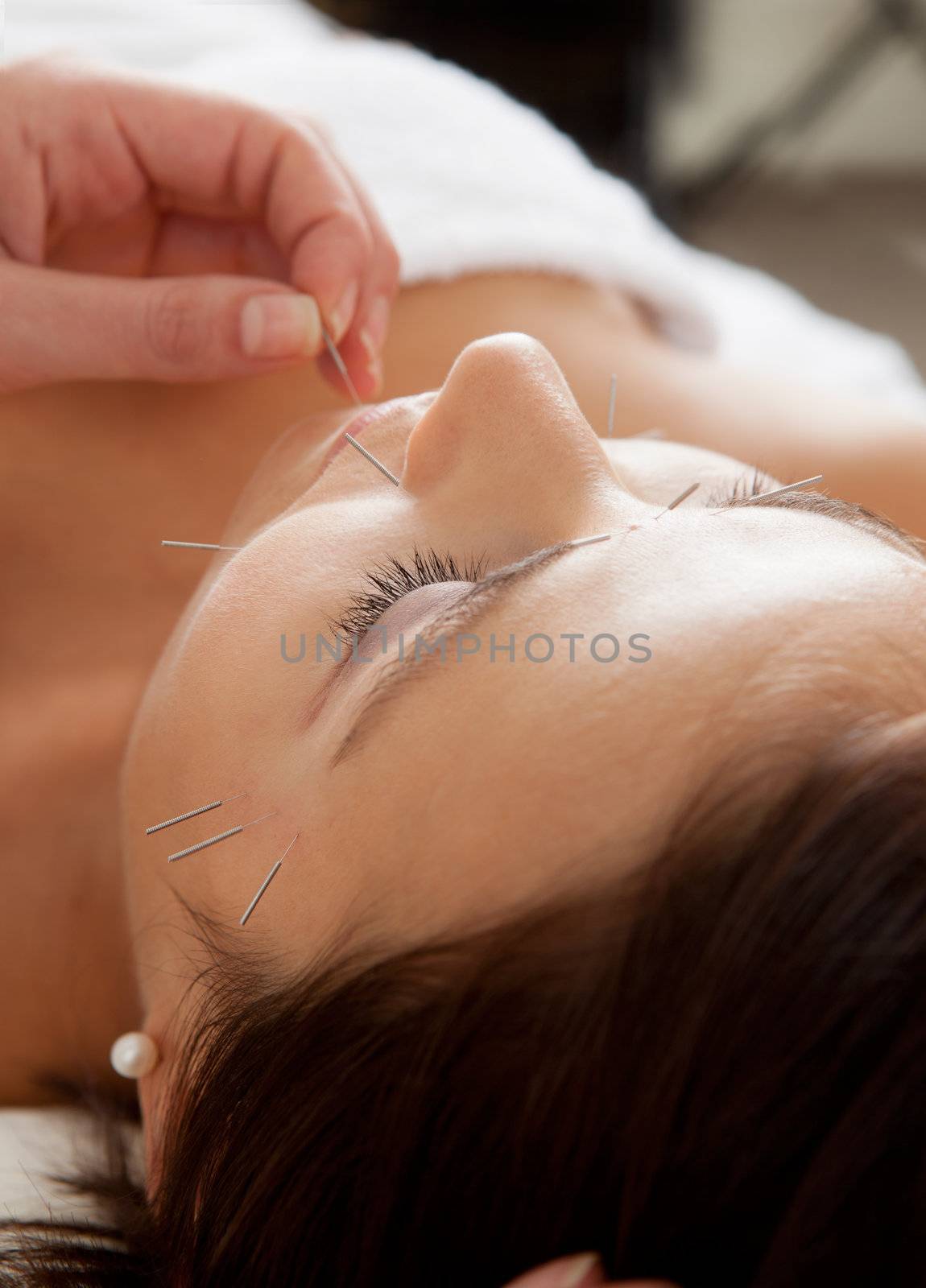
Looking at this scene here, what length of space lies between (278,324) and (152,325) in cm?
12

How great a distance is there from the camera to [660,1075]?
1.95 ft

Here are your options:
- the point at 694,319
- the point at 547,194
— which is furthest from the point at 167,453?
the point at 694,319

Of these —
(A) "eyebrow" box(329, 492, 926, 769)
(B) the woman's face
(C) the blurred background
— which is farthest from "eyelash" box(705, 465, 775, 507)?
(C) the blurred background

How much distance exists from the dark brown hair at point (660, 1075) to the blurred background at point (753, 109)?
2001 millimetres

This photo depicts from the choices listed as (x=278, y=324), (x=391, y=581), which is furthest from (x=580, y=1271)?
(x=278, y=324)

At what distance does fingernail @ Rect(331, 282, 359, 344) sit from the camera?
1077 millimetres

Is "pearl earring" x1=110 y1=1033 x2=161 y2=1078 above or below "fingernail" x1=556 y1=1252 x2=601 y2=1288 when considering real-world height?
above

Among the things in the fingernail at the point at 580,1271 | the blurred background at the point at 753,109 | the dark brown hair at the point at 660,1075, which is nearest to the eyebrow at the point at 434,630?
the dark brown hair at the point at 660,1075

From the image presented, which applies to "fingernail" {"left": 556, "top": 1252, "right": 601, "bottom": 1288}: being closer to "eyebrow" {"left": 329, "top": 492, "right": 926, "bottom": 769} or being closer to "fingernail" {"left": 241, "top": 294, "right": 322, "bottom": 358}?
"eyebrow" {"left": 329, "top": 492, "right": 926, "bottom": 769}

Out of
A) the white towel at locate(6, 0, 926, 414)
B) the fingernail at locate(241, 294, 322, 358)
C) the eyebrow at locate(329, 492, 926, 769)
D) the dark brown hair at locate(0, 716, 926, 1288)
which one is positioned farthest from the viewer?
the white towel at locate(6, 0, 926, 414)

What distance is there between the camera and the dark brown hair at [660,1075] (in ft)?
1.84

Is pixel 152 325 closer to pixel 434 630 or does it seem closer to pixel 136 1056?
pixel 434 630

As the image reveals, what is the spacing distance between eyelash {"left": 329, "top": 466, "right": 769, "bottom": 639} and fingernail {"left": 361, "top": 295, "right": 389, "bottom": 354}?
16.1 inches

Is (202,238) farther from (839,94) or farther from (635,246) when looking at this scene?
(839,94)
